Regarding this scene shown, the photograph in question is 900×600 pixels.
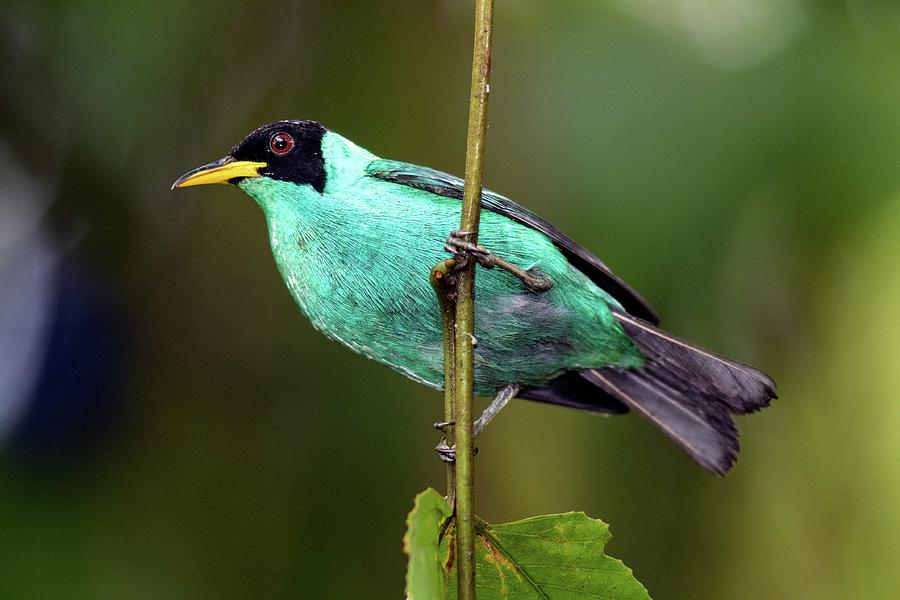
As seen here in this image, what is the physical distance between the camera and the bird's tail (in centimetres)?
309

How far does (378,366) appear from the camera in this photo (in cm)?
477

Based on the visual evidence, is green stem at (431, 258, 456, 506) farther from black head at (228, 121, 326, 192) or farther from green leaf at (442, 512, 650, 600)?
black head at (228, 121, 326, 192)

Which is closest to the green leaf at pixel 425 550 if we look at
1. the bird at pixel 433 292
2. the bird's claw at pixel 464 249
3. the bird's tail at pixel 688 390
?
the bird's claw at pixel 464 249

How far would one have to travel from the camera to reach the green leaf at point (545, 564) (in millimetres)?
2004

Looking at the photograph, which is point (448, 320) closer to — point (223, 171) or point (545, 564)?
point (545, 564)

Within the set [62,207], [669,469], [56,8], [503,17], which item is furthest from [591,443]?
[56,8]

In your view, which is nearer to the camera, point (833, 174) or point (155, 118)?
point (833, 174)

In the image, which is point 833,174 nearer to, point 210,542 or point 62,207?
point 210,542

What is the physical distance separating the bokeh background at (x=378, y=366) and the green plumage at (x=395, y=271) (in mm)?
1172

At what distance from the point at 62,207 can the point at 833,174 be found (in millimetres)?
3729

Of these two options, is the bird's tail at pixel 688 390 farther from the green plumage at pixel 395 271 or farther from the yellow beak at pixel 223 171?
the yellow beak at pixel 223 171

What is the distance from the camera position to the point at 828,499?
423cm

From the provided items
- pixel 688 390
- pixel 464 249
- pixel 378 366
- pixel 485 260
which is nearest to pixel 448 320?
pixel 464 249

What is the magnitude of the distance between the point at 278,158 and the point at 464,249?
1.11 m
